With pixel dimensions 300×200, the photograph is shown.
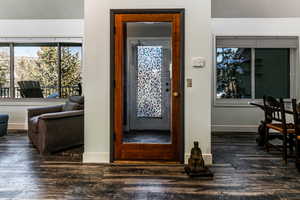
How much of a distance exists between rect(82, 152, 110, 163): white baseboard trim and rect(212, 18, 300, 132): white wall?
310 centimetres

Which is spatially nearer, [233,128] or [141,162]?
[141,162]

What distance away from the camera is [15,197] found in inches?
96.1

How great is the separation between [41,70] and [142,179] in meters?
4.35

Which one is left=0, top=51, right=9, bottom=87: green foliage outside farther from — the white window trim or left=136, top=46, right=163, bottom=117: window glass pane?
left=136, top=46, right=163, bottom=117: window glass pane

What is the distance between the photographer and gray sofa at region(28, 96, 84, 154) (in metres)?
3.94

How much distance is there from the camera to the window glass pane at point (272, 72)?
5840 millimetres

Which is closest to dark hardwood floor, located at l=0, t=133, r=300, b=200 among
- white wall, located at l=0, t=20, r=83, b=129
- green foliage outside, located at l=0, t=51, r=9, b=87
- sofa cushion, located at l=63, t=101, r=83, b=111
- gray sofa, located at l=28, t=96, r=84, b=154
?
gray sofa, located at l=28, t=96, r=84, b=154

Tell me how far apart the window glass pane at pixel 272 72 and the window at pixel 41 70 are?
4107 millimetres

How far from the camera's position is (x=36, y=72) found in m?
6.13

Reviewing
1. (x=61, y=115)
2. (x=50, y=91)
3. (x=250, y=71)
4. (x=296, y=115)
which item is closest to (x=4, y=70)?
(x=50, y=91)

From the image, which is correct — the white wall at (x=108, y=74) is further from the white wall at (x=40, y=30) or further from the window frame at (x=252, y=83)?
the white wall at (x=40, y=30)

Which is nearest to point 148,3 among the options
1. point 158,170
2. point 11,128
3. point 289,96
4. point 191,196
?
point 158,170

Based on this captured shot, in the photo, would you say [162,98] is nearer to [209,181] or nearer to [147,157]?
[147,157]

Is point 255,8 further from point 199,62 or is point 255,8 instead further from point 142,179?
point 142,179
